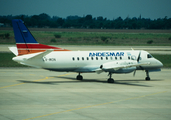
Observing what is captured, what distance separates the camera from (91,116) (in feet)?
53.4

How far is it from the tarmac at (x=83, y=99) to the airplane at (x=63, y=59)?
1.55 m

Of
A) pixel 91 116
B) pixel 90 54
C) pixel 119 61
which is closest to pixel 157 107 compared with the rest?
pixel 91 116

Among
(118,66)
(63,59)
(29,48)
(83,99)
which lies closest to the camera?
(83,99)

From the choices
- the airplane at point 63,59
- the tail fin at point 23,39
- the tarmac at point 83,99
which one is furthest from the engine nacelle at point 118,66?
the tail fin at point 23,39

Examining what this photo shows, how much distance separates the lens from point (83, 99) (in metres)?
21.0

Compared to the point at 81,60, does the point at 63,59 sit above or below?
above

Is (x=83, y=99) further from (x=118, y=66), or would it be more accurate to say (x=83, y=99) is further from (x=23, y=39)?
(x=23, y=39)

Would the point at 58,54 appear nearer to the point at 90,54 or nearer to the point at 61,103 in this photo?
the point at 90,54

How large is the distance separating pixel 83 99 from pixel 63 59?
28.7ft

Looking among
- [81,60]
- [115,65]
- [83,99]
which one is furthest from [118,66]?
[83,99]

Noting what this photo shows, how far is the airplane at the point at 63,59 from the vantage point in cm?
2798

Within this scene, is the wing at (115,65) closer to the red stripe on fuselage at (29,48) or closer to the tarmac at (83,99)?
the tarmac at (83,99)

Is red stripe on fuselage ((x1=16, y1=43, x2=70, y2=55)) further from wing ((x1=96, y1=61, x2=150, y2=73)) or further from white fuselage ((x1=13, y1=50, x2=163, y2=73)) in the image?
wing ((x1=96, y1=61, x2=150, y2=73))

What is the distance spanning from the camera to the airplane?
28.0m
